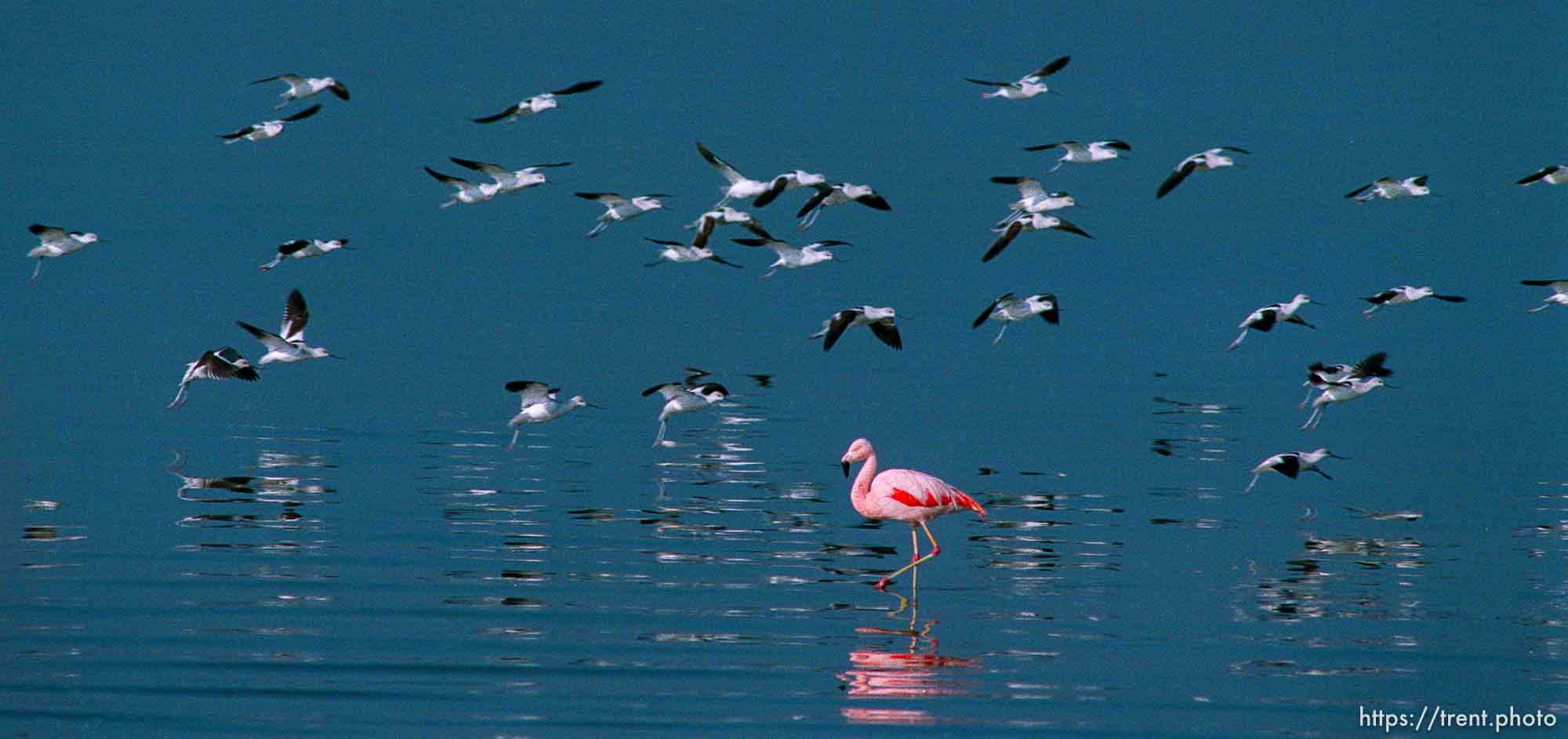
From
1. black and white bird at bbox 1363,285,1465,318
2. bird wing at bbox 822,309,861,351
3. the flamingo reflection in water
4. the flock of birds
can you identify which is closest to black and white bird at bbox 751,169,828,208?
the flock of birds

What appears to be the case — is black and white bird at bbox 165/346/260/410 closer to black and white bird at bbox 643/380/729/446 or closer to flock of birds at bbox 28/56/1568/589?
flock of birds at bbox 28/56/1568/589

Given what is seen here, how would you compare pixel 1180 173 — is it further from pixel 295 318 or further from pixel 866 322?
pixel 295 318

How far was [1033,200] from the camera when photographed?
115 ft

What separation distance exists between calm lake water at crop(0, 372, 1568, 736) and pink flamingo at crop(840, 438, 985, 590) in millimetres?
594

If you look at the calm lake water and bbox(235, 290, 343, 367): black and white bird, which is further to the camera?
bbox(235, 290, 343, 367): black and white bird

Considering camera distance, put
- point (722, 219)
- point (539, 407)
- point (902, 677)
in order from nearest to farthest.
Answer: point (902, 677) < point (539, 407) < point (722, 219)

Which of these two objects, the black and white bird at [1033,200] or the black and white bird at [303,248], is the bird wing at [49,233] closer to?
the black and white bird at [303,248]

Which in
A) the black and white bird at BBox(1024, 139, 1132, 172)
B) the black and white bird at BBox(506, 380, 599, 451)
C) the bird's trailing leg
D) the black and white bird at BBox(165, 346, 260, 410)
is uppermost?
the black and white bird at BBox(1024, 139, 1132, 172)

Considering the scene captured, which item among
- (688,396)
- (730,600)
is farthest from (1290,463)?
(730,600)

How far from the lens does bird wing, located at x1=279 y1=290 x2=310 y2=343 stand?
103ft

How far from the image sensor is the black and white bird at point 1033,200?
33906 mm

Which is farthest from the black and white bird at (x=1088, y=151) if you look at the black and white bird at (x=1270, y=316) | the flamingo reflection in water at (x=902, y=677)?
the flamingo reflection in water at (x=902, y=677)

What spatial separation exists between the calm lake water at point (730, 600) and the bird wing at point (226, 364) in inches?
42.4

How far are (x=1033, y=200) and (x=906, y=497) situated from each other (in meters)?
15.7
